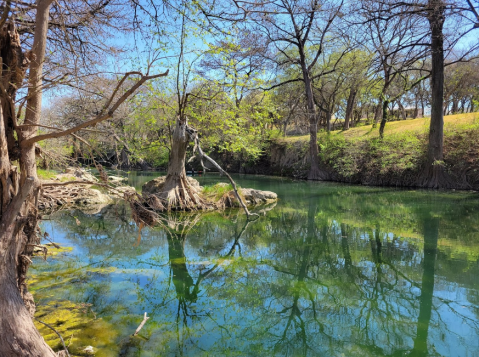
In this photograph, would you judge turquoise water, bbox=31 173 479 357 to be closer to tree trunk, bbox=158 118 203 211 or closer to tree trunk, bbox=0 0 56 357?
tree trunk, bbox=0 0 56 357

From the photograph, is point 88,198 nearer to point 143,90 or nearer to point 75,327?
point 143,90

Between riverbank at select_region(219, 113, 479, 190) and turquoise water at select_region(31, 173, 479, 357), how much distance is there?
7.58 metres

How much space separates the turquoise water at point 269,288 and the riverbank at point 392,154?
758 centimetres

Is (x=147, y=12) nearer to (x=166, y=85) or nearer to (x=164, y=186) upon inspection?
(x=164, y=186)

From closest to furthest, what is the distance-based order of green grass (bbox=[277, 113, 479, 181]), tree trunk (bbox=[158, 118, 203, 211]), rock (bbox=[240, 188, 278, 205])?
tree trunk (bbox=[158, 118, 203, 211]), rock (bbox=[240, 188, 278, 205]), green grass (bbox=[277, 113, 479, 181])

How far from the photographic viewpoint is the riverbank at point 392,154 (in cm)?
1566

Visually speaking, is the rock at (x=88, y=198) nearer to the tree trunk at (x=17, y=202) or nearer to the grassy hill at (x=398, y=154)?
the tree trunk at (x=17, y=202)

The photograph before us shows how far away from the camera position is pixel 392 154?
1795 centimetres

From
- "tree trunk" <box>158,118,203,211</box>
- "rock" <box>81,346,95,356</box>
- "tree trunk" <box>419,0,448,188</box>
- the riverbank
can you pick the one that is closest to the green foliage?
the riverbank

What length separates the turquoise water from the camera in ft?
11.7

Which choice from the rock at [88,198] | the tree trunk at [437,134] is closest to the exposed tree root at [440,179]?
the tree trunk at [437,134]

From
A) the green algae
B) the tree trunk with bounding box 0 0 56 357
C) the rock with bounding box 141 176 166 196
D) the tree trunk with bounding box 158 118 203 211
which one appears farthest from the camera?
the rock with bounding box 141 176 166 196

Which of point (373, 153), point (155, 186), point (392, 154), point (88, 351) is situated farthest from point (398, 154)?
point (88, 351)

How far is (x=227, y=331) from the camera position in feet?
12.4
